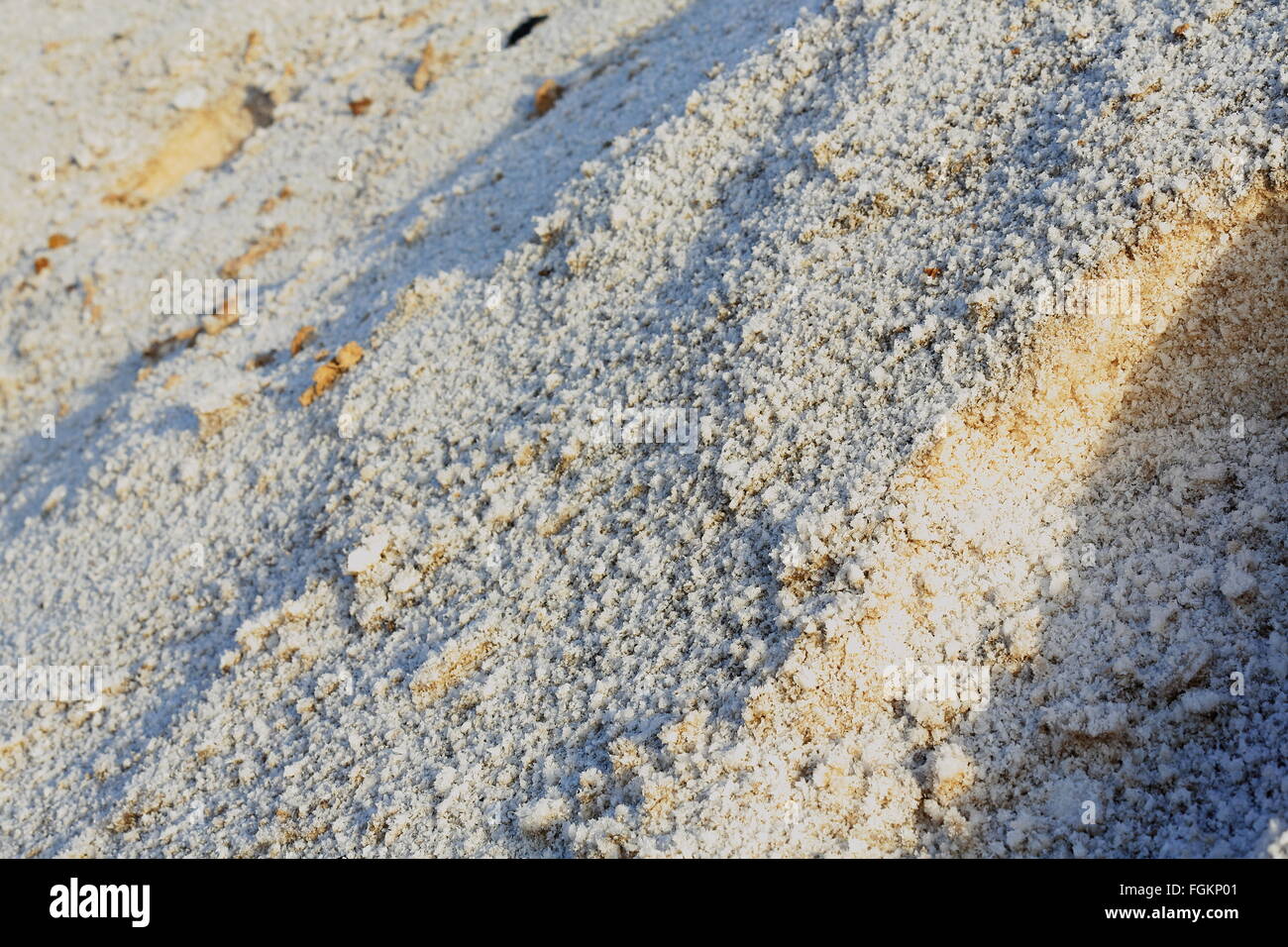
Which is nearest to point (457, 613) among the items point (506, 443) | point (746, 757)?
point (506, 443)

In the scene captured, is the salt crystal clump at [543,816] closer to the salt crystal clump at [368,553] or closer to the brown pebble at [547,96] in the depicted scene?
the salt crystal clump at [368,553]

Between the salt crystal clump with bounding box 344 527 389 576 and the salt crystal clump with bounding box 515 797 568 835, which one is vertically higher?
the salt crystal clump with bounding box 344 527 389 576

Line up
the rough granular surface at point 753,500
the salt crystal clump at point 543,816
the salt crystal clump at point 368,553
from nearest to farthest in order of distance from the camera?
the rough granular surface at point 753,500 → the salt crystal clump at point 543,816 → the salt crystal clump at point 368,553

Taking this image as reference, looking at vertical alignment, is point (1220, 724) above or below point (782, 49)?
below

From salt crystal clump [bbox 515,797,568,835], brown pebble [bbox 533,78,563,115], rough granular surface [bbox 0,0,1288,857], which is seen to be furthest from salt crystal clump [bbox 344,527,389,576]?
brown pebble [bbox 533,78,563,115]

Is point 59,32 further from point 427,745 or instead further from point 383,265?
point 427,745

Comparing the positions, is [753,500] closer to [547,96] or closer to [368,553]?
[368,553]

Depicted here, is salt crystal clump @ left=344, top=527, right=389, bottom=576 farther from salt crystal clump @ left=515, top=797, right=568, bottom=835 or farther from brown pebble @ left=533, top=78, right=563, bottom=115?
brown pebble @ left=533, top=78, right=563, bottom=115

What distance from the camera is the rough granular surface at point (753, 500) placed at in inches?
164

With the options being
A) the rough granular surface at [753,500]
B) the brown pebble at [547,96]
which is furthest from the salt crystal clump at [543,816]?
the brown pebble at [547,96]

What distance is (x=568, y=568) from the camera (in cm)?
532

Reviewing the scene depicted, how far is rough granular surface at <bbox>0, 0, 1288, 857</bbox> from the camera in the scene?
4160 mm
